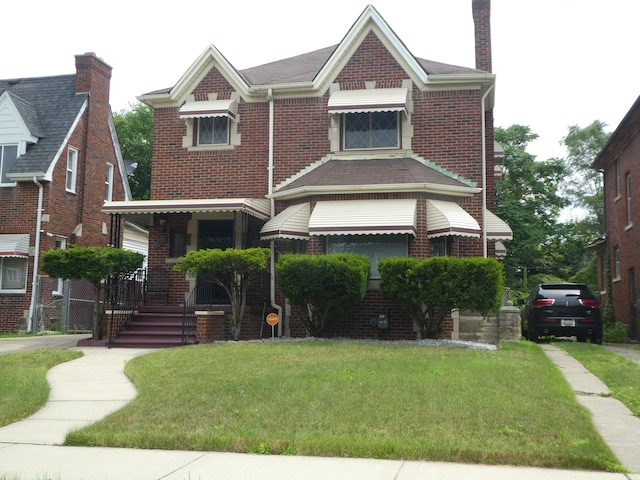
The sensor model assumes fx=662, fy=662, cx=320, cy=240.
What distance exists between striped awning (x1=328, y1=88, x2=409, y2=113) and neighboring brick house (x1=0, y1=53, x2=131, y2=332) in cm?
1044

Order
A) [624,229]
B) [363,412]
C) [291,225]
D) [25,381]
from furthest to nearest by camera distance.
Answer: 1. [624,229]
2. [291,225]
3. [25,381]
4. [363,412]

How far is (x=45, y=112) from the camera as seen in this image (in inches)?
951

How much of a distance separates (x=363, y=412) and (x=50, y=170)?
17.8 meters

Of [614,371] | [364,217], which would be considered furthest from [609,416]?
[364,217]

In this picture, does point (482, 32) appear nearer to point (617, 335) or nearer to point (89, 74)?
point (617, 335)

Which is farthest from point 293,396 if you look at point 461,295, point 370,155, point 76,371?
point 370,155

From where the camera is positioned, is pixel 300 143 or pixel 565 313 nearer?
pixel 565 313

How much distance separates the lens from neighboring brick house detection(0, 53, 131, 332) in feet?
70.3

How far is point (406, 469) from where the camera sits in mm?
5379

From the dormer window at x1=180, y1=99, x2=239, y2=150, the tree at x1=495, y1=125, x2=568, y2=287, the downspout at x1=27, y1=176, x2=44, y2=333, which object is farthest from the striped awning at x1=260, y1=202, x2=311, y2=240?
the tree at x1=495, y1=125, x2=568, y2=287

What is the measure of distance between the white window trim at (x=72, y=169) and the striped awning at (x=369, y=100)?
435 inches

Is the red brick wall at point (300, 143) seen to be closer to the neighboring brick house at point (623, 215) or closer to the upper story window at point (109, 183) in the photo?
the neighboring brick house at point (623, 215)

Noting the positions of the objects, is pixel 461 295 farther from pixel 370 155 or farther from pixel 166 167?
pixel 166 167

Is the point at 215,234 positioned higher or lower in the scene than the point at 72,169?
lower
